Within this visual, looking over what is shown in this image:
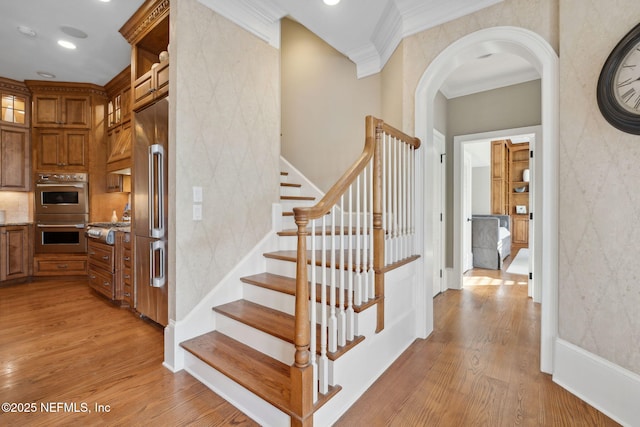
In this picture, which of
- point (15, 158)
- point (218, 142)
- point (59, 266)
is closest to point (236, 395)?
point (218, 142)

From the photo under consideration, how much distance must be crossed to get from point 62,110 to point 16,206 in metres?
1.69

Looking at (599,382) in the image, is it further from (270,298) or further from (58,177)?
(58,177)

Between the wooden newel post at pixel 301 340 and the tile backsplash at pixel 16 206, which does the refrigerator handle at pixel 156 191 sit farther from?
the tile backsplash at pixel 16 206

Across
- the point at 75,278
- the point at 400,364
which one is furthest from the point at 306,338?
the point at 75,278

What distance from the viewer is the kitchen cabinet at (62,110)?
14.5 feet

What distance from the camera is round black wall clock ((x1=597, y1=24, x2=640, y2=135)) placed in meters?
1.51

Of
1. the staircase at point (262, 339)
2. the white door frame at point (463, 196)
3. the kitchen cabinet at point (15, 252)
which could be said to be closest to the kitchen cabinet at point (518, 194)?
the white door frame at point (463, 196)

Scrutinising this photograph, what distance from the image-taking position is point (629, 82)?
1537 millimetres

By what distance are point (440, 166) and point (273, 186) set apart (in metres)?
2.49

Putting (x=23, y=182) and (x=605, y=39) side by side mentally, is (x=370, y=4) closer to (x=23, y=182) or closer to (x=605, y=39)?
(x=605, y=39)

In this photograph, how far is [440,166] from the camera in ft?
13.3

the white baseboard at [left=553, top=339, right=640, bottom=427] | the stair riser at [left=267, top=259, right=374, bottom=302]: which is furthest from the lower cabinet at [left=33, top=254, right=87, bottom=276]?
the white baseboard at [left=553, top=339, right=640, bottom=427]

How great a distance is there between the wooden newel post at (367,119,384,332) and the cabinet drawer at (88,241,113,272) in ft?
10.3

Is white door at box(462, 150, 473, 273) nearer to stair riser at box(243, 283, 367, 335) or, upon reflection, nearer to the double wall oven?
stair riser at box(243, 283, 367, 335)
